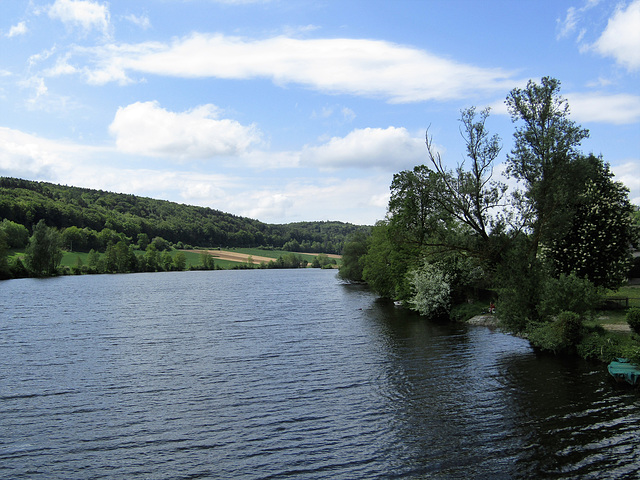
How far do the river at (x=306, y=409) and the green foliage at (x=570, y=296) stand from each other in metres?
3.42

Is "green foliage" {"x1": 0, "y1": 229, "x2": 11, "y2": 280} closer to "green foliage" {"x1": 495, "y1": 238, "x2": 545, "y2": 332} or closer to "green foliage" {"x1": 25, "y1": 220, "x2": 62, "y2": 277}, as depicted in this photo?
"green foliage" {"x1": 25, "y1": 220, "x2": 62, "y2": 277}

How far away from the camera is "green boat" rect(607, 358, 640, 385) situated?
2045 cm

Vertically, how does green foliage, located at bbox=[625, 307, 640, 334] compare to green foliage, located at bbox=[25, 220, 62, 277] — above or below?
below

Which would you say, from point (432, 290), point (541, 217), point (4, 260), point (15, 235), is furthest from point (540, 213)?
point (15, 235)

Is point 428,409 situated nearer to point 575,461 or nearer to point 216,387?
point 575,461

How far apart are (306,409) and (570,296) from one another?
17.5 meters

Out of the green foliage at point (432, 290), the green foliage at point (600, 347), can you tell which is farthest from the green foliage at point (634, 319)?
the green foliage at point (432, 290)

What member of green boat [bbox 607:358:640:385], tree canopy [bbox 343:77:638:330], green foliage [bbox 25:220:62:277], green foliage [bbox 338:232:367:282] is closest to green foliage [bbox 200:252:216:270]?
green foliage [bbox 25:220:62:277]

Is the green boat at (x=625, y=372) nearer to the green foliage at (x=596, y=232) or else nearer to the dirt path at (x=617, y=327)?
the dirt path at (x=617, y=327)

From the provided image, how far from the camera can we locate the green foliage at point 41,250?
4232 inches

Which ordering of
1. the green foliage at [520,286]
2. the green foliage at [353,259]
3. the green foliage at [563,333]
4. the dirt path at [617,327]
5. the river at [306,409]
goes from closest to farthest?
→ the river at [306,409], the green foliage at [563,333], the dirt path at [617,327], the green foliage at [520,286], the green foliage at [353,259]

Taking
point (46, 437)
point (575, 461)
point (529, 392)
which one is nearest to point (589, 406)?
point (529, 392)

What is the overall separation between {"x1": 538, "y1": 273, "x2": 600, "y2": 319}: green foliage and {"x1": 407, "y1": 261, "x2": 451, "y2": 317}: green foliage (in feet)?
57.1

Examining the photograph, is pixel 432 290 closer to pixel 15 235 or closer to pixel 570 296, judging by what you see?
pixel 570 296
